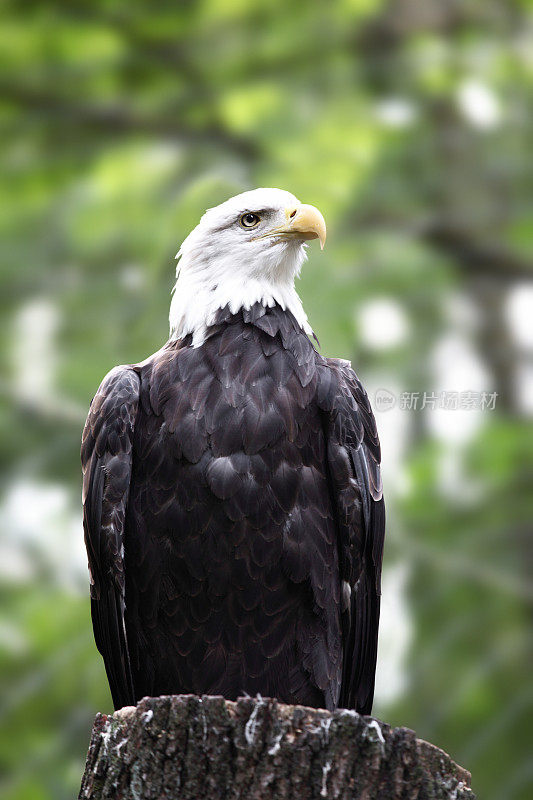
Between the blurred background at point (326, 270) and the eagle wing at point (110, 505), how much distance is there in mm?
3238

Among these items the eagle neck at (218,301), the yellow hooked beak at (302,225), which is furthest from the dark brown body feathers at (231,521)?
the yellow hooked beak at (302,225)

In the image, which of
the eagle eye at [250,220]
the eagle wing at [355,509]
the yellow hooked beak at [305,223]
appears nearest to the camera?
the eagle wing at [355,509]

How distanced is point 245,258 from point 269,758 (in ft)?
8.09

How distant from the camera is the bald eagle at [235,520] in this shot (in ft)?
13.1

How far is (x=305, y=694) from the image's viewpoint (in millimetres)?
4113

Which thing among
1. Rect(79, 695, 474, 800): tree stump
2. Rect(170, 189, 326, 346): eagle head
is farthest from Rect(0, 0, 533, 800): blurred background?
Rect(79, 695, 474, 800): tree stump

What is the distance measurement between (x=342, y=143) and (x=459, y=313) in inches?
68.5

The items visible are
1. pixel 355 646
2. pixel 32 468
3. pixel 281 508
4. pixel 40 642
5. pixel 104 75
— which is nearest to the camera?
pixel 281 508

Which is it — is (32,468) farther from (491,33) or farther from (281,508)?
(491,33)

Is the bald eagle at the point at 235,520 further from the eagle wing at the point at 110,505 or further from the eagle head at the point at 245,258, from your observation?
the eagle head at the point at 245,258

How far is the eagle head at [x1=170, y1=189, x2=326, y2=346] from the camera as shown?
4.45 m

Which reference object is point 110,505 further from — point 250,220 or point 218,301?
point 250,220

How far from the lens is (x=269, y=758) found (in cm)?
267

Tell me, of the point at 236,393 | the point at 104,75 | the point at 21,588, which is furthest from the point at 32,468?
the point at 236,393
